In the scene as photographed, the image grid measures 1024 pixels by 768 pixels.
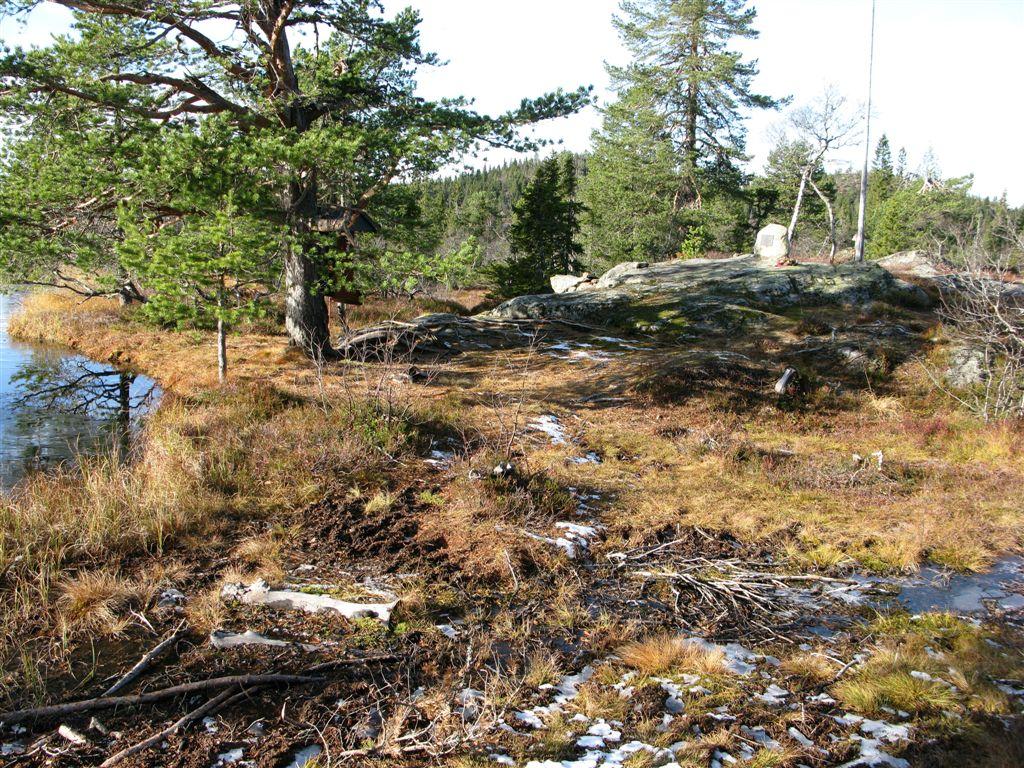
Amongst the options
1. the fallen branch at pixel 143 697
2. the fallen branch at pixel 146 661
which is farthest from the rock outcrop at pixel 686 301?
the fallen branch at pixel 143 697

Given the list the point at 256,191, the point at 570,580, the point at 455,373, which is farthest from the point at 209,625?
the point at 455,373

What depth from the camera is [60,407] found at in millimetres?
10922

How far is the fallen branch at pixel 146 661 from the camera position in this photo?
3633mm

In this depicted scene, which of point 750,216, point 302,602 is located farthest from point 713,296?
point 750,216

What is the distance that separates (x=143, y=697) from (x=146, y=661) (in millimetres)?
415

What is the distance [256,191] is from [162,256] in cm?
185

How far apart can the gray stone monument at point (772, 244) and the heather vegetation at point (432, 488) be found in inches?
144

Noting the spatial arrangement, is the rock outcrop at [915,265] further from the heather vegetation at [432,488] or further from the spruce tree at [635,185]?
the spruce tree at [635,185]

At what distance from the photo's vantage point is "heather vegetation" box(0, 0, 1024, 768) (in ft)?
11.7

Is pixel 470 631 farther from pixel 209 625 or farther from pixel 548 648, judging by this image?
pixel 209 625

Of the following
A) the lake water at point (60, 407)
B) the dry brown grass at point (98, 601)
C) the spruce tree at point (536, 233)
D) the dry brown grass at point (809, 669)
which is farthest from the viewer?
the spruce tree at point (536, 233)

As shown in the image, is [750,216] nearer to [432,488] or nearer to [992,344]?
[992,344]

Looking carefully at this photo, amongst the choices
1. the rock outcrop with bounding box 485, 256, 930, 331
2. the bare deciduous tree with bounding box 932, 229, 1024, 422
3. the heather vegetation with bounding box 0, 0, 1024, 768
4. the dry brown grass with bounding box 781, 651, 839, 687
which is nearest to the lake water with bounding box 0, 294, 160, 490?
the heather vegetation with bounding box 0, 0, 1024, 768

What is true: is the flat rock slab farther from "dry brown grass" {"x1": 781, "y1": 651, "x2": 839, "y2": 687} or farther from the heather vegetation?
"dry brown grass" {"x1": 781, "y1": 651, "x2": 839, "y2": 687}
